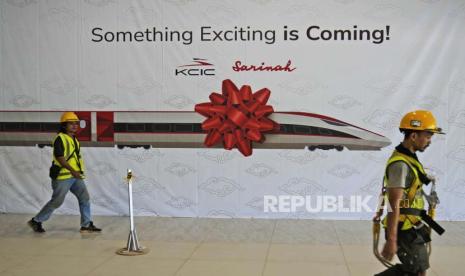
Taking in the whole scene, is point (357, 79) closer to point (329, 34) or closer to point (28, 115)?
point (329, 34)

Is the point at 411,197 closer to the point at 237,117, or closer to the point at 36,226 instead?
the point at 237,117

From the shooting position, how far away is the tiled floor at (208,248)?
18.4 feet

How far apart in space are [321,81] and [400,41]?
1232mm

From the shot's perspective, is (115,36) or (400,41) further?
(115,36)

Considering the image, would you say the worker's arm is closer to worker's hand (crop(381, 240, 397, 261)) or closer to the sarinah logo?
worker's hand (crop(381, 240, 397, 261))

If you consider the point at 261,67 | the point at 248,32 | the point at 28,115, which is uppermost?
the point at 248,32

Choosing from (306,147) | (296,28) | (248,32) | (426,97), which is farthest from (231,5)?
(426,97)

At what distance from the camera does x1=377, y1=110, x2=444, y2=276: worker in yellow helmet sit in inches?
142

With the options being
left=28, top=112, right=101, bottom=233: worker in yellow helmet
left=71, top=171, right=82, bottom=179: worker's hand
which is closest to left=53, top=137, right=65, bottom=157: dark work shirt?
left=28, top=112, right=101, bottom=233: worker in yellow helmet

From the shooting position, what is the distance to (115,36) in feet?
28.2

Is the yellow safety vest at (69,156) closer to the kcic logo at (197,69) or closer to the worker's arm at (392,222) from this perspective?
the kcic logo at (197,69)

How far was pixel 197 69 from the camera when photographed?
8398 millimetres

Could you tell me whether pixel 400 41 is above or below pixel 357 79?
above

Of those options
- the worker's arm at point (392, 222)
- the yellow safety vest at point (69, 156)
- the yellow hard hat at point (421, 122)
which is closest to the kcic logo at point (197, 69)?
the yellow safety vest at point (69, 156)
